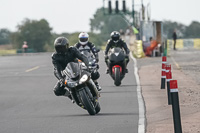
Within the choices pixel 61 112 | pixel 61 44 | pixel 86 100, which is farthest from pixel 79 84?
pixel 61 112

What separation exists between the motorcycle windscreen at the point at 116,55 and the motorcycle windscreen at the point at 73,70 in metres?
7.20

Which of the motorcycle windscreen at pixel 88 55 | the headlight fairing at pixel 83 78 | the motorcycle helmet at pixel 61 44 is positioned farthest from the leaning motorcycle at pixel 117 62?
the headlight fairing at pixel 83 78

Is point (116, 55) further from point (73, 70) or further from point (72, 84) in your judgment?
point (72, 84)

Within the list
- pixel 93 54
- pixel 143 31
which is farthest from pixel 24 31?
pixel 93 54

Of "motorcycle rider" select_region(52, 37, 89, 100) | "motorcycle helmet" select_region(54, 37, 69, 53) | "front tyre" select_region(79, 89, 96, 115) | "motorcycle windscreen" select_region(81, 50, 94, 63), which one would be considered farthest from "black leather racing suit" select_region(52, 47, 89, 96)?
"motorcycle windscreen" select_region(81, 50, 94, 63)

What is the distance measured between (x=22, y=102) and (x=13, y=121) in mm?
3997

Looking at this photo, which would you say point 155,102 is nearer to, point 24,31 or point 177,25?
point 24,31

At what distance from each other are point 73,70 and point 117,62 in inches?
294

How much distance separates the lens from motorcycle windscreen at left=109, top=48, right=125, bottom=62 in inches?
790

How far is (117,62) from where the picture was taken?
20.2m

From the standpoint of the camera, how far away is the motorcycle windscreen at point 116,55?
65.9 ft

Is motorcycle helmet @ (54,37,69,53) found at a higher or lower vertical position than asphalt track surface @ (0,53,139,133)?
higher

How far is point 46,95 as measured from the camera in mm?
18547

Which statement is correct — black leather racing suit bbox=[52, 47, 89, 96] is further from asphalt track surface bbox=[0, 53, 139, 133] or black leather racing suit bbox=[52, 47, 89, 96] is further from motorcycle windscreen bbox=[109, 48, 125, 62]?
motorcycle windscreen bbox=[109, 48, 125, 62]
